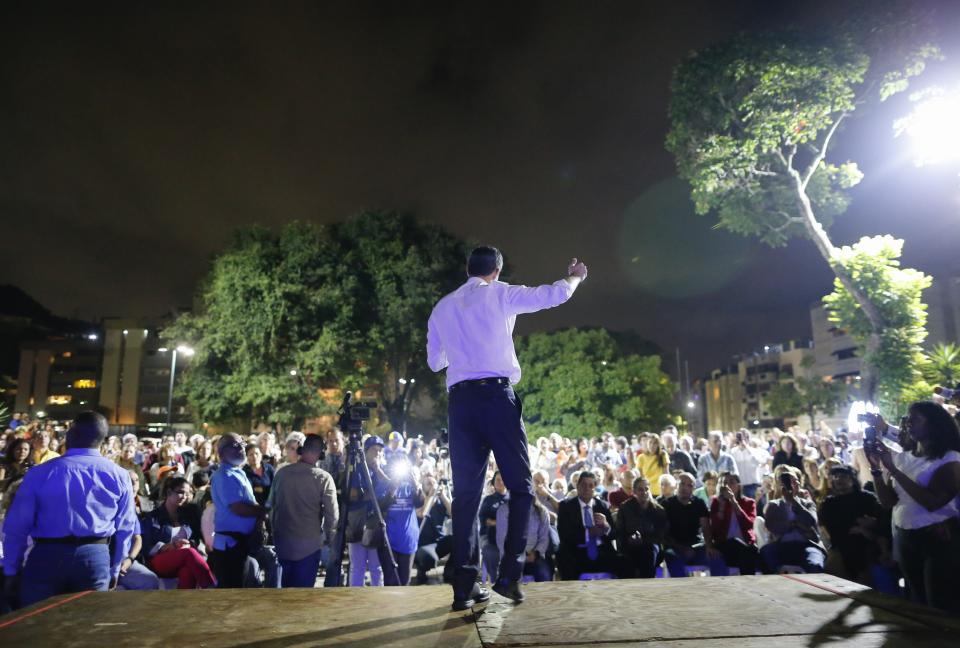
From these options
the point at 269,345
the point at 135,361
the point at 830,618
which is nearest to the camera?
the point at 830,618

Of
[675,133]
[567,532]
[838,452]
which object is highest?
[675,133]

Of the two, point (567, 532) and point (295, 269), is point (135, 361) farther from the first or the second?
point (567, 532)

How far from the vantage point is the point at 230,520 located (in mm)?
5742

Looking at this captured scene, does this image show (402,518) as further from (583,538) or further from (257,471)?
(257,471)

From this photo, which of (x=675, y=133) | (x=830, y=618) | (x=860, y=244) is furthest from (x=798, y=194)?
(x=830, y=618)

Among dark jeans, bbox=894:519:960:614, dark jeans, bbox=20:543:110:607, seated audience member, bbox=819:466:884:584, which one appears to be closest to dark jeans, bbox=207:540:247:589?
dark jeans, bbox=20:543:110:607

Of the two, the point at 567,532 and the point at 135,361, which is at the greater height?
the point at 135,361

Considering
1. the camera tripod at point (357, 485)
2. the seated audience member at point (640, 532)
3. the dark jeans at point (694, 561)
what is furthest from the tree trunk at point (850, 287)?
the camera tripod at point (357, 485)

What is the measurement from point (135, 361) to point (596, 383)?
222ft

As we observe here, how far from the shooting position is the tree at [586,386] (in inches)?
1516

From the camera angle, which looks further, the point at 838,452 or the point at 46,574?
the point at 838,452

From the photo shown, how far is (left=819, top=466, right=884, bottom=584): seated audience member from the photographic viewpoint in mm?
6375

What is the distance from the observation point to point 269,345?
2544cm

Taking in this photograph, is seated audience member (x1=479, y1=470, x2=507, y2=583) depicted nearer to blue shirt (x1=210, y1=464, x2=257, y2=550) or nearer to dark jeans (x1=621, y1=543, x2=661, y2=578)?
dark jeans (x1=621, y1=543, x2=661, y2=578)
